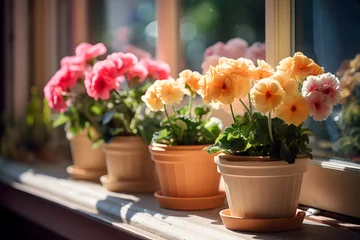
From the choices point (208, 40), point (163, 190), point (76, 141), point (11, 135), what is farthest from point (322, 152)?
point (11, 135)

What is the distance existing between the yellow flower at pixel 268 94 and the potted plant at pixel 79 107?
922 millimetres

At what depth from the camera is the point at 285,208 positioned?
133 cm

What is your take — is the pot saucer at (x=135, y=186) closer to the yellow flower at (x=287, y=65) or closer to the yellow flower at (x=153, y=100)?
the yellow flower at (x=153, y=100)

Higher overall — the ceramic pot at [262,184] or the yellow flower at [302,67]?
the yellow flower at [302,67]

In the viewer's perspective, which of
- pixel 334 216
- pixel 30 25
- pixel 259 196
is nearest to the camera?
pixel 259 196

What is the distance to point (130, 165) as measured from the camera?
75.9 inches

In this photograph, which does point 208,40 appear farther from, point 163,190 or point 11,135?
point 11,135

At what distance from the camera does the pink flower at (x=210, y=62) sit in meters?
1.84

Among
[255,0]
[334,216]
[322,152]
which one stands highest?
[255,0]

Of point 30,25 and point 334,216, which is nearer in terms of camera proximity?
point 334,216

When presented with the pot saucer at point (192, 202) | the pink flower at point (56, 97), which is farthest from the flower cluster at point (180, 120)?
the pink flower at point (56, 97)

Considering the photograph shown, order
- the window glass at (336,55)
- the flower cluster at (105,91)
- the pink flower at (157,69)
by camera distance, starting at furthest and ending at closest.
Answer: the pink flower at (157,69), the flower cluster at (105,91), the window glass at (336,55)

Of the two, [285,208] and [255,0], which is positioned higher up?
[255,0]

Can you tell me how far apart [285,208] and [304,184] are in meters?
0.27
